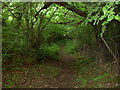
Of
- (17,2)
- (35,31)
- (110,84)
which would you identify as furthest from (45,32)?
(110,84)

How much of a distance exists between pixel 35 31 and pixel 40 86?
4.83 metres

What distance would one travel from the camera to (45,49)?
11.5m

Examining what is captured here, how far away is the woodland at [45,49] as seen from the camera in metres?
6.20

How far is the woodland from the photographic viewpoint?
6.20 m

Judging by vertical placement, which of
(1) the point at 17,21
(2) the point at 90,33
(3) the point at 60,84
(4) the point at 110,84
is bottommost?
(3) the point at 60,84

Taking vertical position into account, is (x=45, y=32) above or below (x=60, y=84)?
above

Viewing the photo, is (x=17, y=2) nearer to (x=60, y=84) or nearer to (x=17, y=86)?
(x=17, y=86)

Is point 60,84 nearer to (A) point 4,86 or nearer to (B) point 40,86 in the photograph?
(B) point 40,86

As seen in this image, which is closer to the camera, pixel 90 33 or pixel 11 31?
pixel 11 31

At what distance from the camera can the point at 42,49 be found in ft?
35.8

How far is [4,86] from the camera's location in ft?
18.1

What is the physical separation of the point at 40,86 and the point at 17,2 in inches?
155

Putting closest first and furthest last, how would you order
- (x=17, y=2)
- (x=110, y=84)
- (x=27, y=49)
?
(x=110, y=84) < (x=17, y=2) < (x=27, y=49)

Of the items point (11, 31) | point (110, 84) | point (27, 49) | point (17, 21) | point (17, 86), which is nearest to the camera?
point (110, 84)
